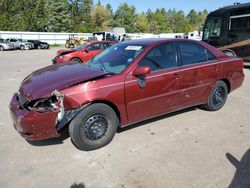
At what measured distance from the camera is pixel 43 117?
322 cm

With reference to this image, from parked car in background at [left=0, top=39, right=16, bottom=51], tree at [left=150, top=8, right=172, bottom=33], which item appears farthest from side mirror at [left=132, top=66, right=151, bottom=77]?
tree at [left=150, top=8, right=172, bottom=33]

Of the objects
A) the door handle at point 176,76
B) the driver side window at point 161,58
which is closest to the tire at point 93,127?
the driver side window at point 161,58

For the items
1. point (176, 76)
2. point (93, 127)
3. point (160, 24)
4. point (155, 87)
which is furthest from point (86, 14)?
point (93, 127)

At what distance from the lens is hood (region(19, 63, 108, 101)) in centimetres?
338

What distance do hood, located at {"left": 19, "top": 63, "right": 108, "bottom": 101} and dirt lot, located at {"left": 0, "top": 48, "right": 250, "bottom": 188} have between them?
2.89 feet

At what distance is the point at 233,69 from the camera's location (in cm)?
528

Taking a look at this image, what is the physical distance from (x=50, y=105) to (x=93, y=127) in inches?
27.7

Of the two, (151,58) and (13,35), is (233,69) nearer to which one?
(151,58)

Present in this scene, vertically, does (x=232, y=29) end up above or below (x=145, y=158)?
above

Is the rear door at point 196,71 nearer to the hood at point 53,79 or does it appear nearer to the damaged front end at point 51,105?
the hood at point 53,79

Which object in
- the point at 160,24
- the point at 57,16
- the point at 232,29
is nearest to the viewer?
the point at 232,29

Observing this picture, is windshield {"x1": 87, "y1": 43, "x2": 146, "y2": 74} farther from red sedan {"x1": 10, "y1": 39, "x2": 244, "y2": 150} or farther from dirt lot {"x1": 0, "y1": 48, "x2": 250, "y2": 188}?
dirt lot {"x1": 0, "y1": 48, "x2": 250, "y2": 188}

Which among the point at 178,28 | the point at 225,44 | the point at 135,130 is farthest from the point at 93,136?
the point at 178,28

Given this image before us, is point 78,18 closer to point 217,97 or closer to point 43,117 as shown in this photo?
point 217,97
